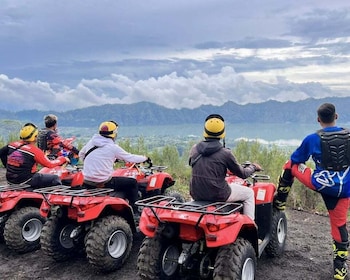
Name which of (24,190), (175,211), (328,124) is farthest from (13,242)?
(328,124)

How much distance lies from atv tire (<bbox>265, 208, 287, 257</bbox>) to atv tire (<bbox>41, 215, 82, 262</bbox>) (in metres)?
2.95

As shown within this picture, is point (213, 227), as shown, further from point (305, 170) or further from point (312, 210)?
point (312, 210)

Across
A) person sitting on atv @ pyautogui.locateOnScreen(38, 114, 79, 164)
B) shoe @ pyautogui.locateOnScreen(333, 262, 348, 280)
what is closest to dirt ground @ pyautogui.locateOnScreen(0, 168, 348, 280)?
shoe @ pyautogui.locateOnScreen(333, 262, 348, 280)

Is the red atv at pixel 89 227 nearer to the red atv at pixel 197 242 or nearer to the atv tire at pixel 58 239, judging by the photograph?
the atv tire at pixel 58 239

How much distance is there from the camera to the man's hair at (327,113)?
5633mm

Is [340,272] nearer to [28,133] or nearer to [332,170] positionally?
[332,170]

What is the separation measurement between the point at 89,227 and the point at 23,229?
4.78 feet

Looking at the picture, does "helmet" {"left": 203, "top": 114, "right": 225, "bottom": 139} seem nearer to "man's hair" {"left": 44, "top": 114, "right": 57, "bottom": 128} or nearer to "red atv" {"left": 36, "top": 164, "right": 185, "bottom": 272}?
"red atv" {"left": 36, "top": 164, "right": 185, "bottom": 272}

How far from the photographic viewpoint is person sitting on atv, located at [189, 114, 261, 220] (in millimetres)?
5266

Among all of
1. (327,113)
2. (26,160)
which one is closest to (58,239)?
(26,160)

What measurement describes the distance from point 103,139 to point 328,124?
352 cm

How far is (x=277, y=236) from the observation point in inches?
260

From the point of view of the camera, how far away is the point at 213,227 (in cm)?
473

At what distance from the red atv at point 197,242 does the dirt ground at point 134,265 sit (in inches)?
40.1
